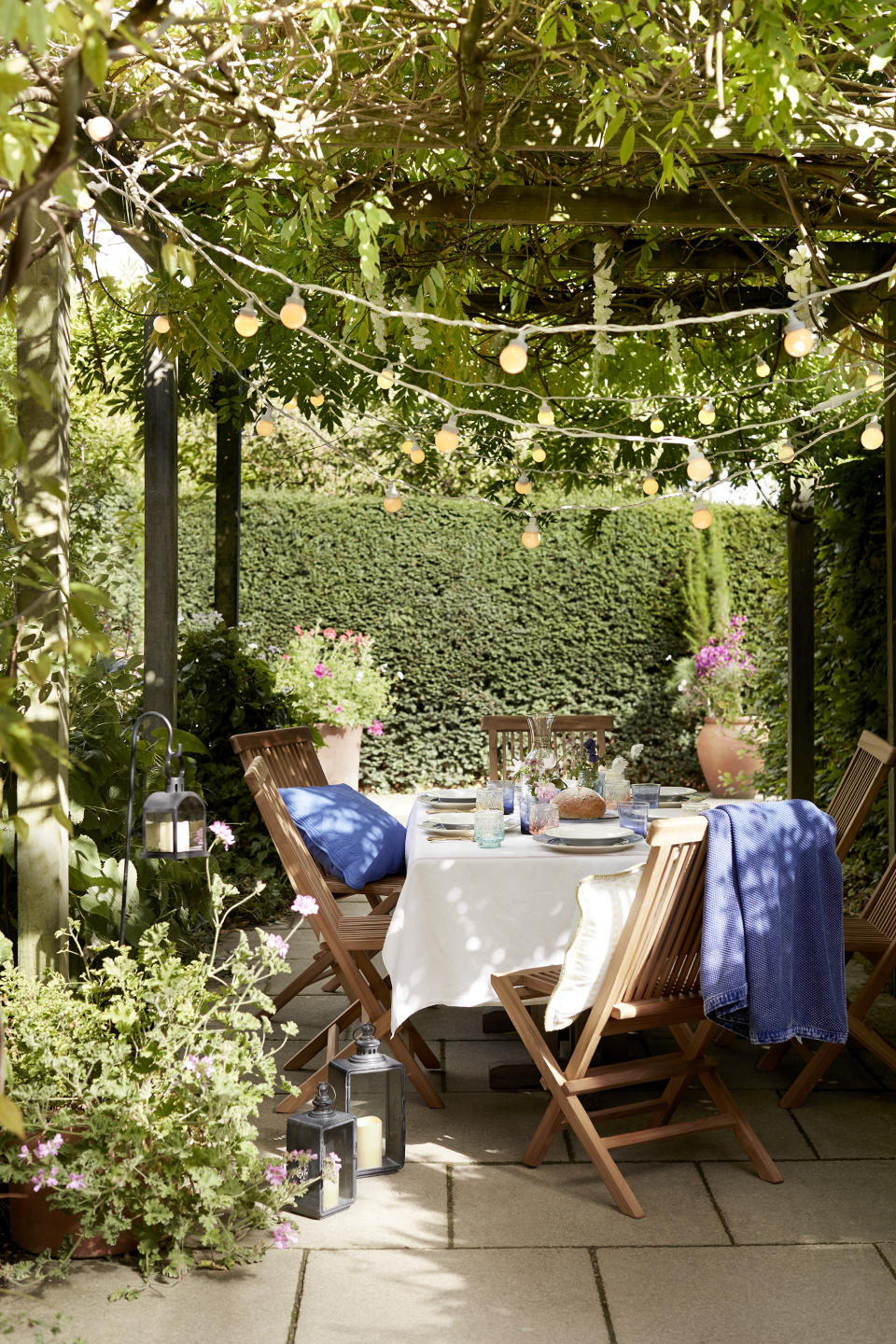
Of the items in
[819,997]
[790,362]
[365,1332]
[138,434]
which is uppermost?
[790,362]

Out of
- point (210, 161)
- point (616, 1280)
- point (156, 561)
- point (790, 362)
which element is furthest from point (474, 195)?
point (616, 1280)

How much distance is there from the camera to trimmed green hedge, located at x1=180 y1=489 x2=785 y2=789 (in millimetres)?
9227

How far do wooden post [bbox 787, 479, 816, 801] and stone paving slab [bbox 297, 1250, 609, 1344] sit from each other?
3304mm

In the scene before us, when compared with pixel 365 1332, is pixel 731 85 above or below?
above

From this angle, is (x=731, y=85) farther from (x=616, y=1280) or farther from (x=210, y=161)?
(x=616, y=1280)

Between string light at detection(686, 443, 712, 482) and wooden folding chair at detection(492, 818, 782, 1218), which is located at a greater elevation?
string light at detection(686, 443, 712, 482)

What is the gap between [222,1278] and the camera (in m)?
2.49

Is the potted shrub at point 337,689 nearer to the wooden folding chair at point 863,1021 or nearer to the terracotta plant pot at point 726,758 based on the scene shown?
the terracotta plant pot at point 726,758

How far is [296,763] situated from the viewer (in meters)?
4.56

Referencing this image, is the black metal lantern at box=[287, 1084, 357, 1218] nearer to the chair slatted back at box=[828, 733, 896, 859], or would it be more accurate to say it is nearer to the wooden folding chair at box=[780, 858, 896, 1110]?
the wooden folding chair at box=[780, 858, 896, 1110]

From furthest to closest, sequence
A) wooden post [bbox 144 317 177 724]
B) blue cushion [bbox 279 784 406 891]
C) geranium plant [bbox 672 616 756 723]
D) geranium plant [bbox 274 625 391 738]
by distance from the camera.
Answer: geranium plant [bbox 672 616 756 723], geranium plant [bbox 274 625 391 738], wooden post [bbox 144 317 177 724], blue cushion [bbox 279 784 406 891]

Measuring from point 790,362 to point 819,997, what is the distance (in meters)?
3.57

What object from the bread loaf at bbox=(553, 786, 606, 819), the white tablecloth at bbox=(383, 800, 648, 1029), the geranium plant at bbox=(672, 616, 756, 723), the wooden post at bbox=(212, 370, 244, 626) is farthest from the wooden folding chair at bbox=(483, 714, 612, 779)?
the geranium plant at bbox=(672, 616, 756, 723)

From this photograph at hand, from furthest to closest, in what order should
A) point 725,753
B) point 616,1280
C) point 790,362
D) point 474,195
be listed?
point 725,753 → point 790,362 → point 474,195 → point 616,1280
